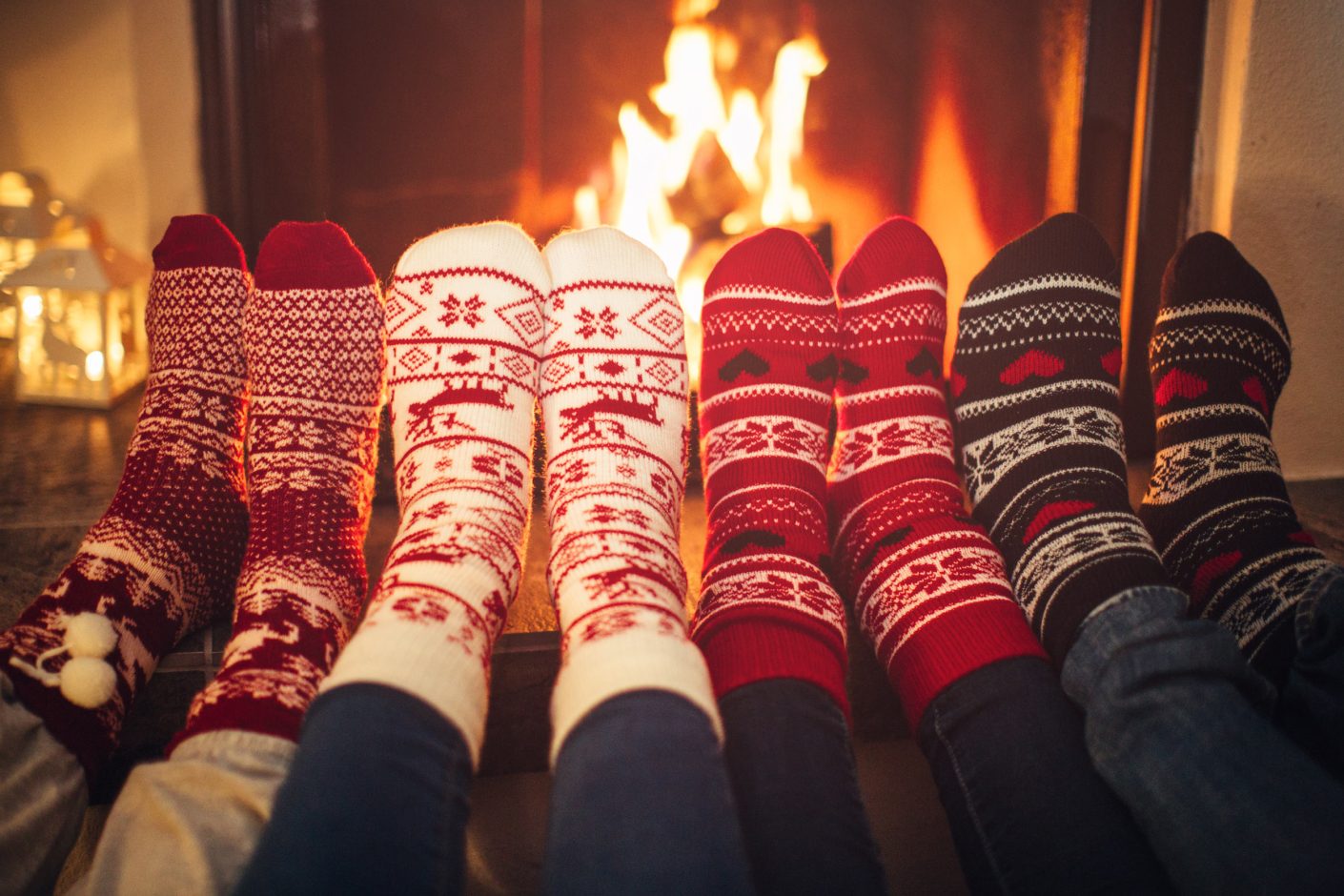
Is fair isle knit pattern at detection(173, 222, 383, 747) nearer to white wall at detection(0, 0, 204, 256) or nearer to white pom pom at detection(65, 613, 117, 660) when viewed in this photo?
white pom pom at detection(65, 613, 117, 660)

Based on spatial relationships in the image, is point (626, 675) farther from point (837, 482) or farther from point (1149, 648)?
point (837, 482)

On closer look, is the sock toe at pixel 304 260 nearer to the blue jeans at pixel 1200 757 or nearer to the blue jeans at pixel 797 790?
the blue jeans at pixel 797 790

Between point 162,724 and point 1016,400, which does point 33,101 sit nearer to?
point 162,724

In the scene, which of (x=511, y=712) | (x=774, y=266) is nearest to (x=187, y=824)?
(x=511, y=712)

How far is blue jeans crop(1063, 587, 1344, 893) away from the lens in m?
0.40

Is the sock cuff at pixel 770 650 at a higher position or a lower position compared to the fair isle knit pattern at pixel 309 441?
lower

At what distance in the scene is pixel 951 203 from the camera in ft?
3.77

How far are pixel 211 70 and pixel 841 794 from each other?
860mm

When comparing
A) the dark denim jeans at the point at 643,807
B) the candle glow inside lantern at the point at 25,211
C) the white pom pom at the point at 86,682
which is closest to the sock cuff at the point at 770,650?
the dark denim jeans at the point at 643,807

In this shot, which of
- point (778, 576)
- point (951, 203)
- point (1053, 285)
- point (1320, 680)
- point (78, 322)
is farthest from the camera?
point (951, 203)

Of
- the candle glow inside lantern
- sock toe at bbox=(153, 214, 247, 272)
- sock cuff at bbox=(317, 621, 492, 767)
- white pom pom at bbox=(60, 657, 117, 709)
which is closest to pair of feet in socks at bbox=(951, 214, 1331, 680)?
sock cuff at bbox=(317, 621, 492, 767)

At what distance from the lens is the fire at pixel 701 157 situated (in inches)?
44.0

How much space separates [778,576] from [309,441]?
45cm

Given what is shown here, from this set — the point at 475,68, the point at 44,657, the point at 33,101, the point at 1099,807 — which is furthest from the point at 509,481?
the point at 33,101
